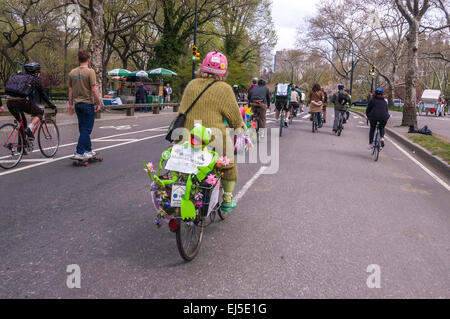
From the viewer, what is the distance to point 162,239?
407 centimetres

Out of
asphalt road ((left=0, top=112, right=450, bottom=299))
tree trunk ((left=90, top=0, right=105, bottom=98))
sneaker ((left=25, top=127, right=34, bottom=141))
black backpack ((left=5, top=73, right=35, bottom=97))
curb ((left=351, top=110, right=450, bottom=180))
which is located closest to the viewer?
asphalt road ((left=0, top=112, right=450, bottom=299))

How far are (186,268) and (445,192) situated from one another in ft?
17.7

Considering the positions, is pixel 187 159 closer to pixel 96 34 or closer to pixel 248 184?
pixel 248 184

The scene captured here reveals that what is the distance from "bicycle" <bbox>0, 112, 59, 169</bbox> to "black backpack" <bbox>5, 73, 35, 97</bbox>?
507mm

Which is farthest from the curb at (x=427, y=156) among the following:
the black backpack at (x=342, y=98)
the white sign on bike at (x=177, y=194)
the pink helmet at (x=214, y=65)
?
the white sign on bike at (x=177, y=194)

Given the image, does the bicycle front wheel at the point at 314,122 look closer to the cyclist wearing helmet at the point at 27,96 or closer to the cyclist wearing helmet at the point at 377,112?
the cyclist wearing helmet at the point at 377,112

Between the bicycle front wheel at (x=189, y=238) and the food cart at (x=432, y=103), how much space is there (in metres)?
35.8


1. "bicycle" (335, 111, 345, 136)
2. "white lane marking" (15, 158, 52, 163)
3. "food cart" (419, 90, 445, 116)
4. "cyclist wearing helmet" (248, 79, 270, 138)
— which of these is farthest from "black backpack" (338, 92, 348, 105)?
"food cart" (419, 90, 445, 116)

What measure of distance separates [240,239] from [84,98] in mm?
4868

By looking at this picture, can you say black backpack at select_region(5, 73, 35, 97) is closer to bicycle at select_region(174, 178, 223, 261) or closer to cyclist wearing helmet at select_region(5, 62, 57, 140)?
cyclist wearing helmet at select_region(5, 62, 57, 140)

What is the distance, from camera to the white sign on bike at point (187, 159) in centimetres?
339

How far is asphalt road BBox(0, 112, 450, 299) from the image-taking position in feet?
10.2
